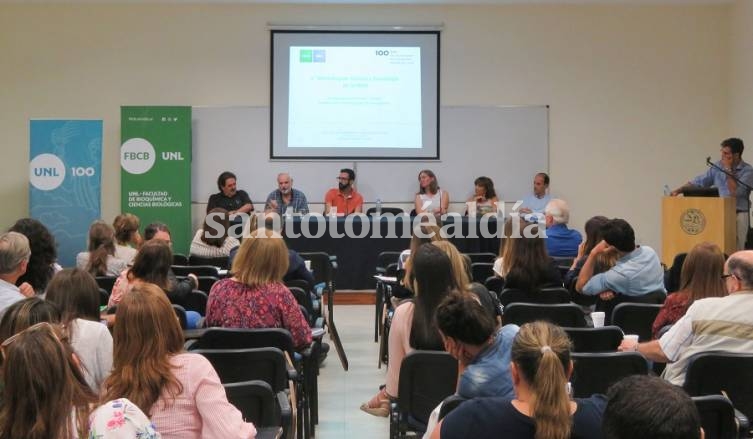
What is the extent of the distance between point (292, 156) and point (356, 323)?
341cm

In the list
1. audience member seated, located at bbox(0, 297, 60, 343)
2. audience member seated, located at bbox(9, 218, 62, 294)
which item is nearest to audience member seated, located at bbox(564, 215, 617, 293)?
audience member seated, located at bbox(9, 218, 62, 294)

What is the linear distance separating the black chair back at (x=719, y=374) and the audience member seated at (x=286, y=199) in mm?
7426

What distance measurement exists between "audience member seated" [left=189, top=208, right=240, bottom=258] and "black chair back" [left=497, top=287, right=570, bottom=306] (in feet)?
9.36

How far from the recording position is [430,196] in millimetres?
10750

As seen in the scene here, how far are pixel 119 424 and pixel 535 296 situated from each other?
3.43m

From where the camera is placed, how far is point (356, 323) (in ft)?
27.0

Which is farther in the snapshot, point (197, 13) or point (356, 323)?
point (197, 13)

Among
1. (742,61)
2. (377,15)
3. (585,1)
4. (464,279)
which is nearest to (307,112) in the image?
(377,15)

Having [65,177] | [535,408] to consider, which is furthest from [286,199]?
[535,408]

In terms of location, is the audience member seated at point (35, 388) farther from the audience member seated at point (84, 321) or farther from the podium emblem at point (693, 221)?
the podium emblem at point (693, 221)

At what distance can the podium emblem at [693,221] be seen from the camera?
8.24 meters

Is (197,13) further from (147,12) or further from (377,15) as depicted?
(377,15)

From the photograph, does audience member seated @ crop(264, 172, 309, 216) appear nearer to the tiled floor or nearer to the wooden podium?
the tiled floor

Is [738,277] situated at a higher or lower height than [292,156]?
lower
